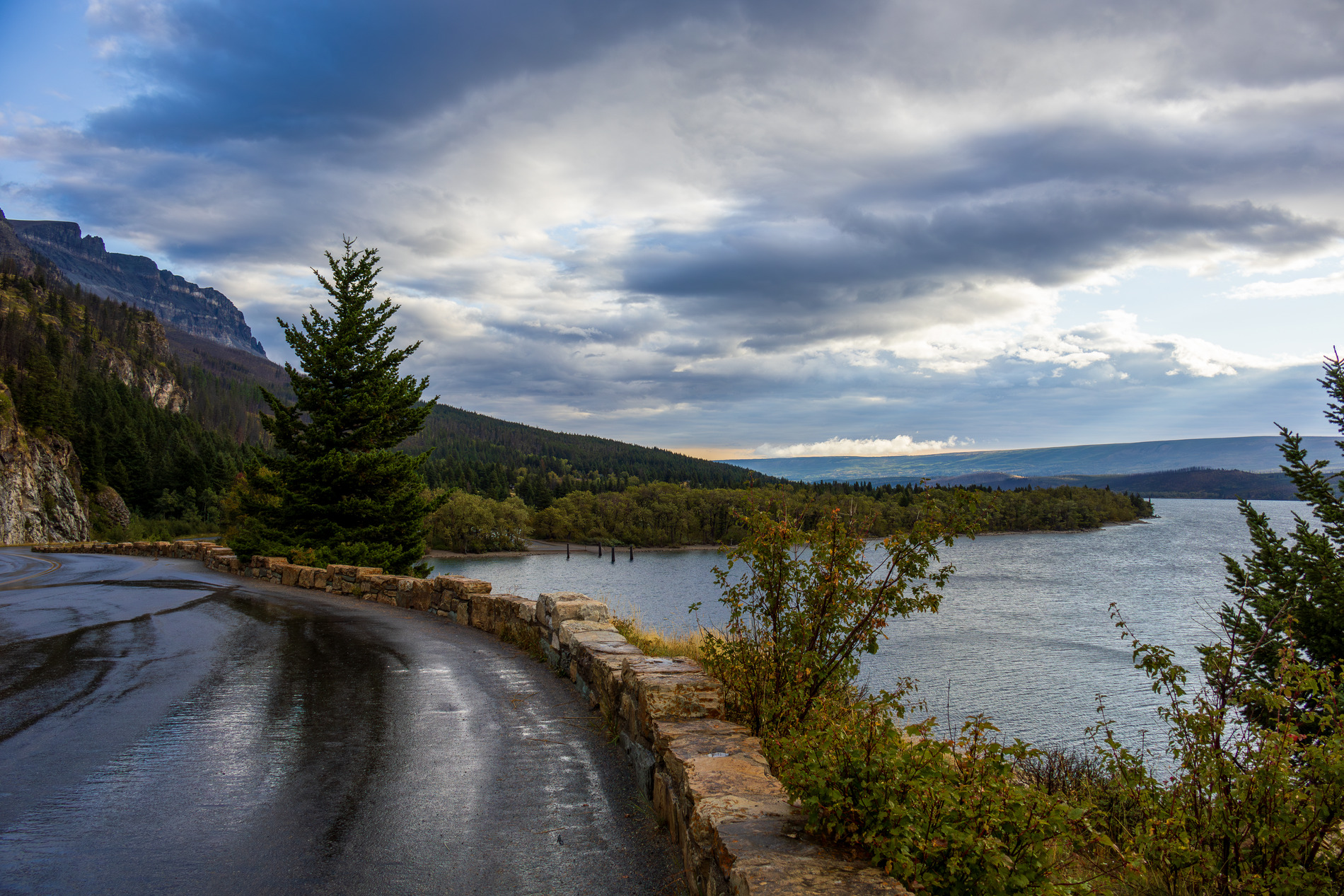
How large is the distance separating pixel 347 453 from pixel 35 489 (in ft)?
241

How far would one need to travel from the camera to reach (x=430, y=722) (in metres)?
6.55

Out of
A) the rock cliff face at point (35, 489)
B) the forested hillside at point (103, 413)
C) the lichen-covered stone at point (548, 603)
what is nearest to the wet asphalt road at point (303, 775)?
the lichen-covered stone at point (548, 603)

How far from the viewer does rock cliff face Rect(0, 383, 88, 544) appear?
219 feet

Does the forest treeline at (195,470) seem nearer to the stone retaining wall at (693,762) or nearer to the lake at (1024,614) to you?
the lake at (1024,614)

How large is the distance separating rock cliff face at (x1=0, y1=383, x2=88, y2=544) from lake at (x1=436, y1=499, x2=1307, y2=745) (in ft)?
125

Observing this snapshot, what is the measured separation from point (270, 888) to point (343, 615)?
10.3 metres

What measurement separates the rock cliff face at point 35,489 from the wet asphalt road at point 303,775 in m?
75.3

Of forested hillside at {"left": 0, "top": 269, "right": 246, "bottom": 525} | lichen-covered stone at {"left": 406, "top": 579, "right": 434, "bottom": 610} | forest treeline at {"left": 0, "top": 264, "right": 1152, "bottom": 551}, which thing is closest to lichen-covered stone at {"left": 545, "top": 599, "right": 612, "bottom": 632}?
lichen-covered stone at {"left": 406, "top": 579, "right": 434, "bottom": 610}

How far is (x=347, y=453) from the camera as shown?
72.9 feet

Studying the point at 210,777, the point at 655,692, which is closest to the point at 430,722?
the point at 210,777

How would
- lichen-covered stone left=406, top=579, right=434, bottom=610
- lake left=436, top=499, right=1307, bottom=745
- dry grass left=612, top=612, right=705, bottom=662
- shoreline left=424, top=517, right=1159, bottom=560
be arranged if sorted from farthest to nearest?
shoreline left=424, top=517, right=1159, bottom=560, lake left=436, top=499, right=1307, bottom=745, lichen-covered stone left=406, top=579, right=434, bottom=610, dry grass left=612, top=612, right=705, bottom=662

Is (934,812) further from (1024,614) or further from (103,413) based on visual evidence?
(103,413)

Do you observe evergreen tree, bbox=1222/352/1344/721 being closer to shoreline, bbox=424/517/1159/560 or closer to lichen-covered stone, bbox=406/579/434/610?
lichen-covered stone, bbox=406/579/434/610

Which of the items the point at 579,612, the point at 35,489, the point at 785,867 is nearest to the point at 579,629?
the point at 579,612
